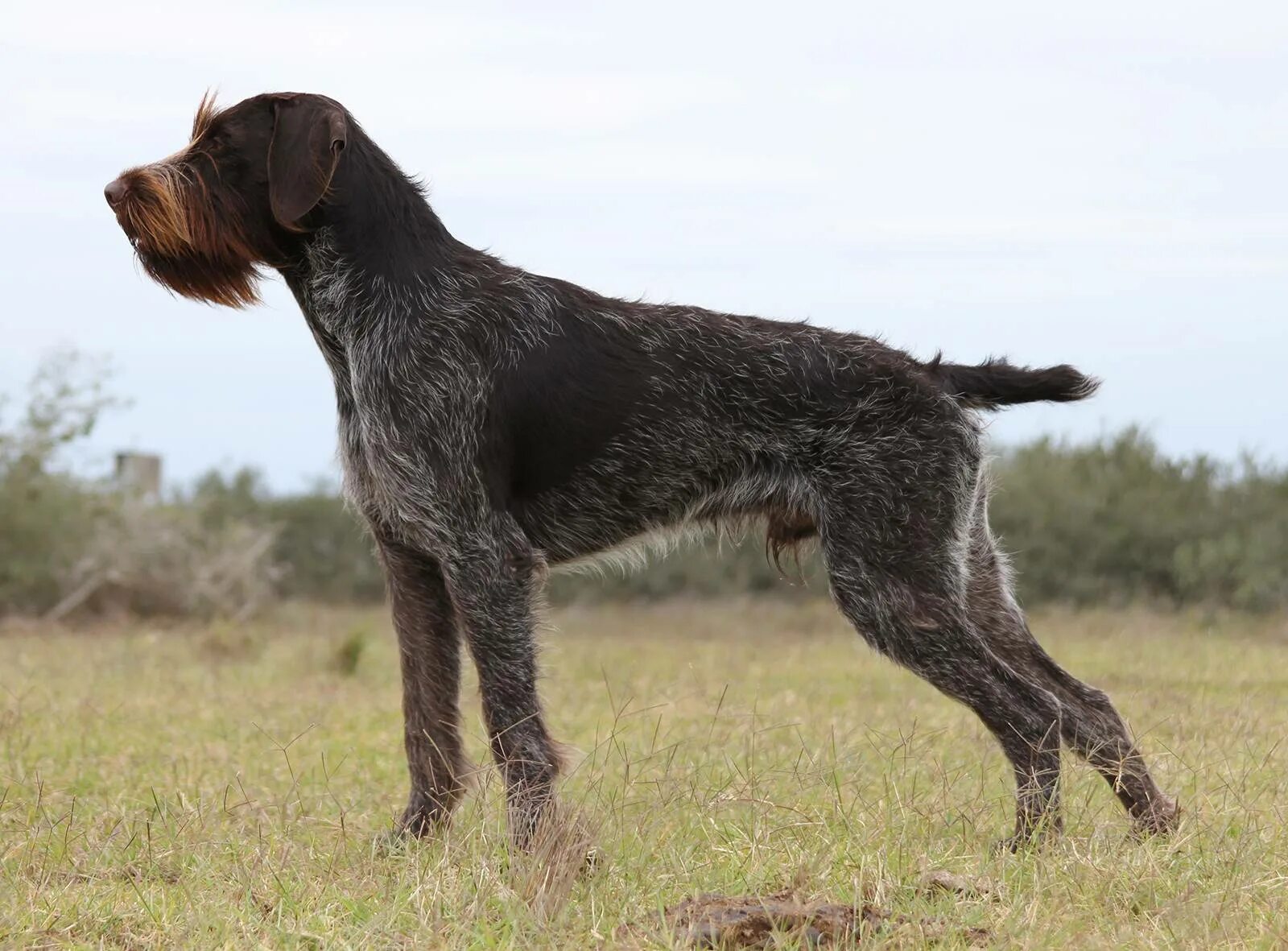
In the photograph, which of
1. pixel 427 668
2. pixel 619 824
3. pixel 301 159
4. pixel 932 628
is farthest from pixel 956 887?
pixel 301 159

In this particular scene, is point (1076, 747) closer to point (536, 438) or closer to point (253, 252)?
point (536, 438)

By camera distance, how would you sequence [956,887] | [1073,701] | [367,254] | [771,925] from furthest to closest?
[1073,701]
[367,254]
[956,887]
[771,925]

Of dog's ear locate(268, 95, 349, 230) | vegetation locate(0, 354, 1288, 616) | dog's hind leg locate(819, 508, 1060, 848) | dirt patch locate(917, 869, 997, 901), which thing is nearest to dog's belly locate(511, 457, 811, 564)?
dog's hind leg locate(819, 508, 1060, 848)

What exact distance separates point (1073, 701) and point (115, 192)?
4.07m

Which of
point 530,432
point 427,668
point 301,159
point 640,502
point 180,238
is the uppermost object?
point 301,159

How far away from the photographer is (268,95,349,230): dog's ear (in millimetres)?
5395

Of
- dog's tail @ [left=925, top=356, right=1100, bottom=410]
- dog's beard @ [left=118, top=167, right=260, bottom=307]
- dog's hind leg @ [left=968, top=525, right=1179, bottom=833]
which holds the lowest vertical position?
dog's hind leg @ [left=968, top=525, right=1179, bottom=833]

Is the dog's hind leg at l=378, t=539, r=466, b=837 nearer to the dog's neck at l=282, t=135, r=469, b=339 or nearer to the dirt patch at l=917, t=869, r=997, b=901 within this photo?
the dog's neck at l=282, t=135, r=469, b=339

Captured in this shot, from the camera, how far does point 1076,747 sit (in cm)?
554

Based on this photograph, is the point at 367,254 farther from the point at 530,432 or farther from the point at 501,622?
the point at 501,622

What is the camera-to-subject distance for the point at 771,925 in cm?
389

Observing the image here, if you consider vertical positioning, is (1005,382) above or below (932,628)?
above

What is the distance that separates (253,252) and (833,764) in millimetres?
2876

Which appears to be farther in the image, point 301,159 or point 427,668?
point 427,668
